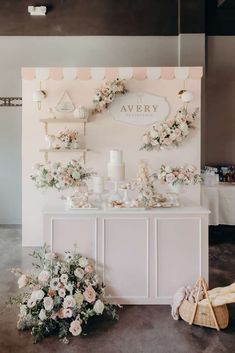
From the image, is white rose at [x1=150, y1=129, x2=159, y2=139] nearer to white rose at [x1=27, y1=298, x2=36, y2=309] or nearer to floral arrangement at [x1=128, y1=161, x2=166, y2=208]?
floral arrangement at [x1=128, y1=161, x2=166, y2=208]

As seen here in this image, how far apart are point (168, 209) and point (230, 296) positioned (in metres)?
0.89

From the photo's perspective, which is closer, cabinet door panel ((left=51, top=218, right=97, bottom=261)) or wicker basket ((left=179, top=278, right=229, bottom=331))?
wicker basket ((left=179, top=278, right=229, bottom=331))

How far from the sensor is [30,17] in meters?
6.27

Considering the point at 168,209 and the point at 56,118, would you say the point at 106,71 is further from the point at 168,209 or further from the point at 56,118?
the point at 168,209

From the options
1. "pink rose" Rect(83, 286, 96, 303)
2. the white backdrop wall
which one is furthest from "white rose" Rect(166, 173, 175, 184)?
the white backdrop wall

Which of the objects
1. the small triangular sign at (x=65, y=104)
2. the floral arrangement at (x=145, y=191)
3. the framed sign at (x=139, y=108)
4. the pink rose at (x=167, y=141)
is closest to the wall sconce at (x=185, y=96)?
the framed sign at (x=139, y=108)

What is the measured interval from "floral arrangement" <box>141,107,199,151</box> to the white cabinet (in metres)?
1.76

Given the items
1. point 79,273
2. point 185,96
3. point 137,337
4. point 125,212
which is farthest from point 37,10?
point 137,337

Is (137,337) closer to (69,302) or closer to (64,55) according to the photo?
(69,302)

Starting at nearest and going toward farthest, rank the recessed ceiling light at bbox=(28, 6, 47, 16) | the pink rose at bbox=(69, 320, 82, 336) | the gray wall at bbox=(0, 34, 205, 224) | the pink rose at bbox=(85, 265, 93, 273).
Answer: the pink rose at bbox=(69, 320, 82, 336)
the pink rose at bbox=(85, 265, 93, 273)
the recessed ceiling light at bbox=(28, 6, 47, 16)
the gray wall at bbox=(0, 34, 205, 224)

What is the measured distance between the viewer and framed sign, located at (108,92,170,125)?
4.77 m

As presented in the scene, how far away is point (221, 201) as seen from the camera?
17.3ft

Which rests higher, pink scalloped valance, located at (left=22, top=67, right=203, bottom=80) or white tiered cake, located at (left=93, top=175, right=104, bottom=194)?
pink scalloped valance, located at (left=22, top=67, right=203, bottom=80)

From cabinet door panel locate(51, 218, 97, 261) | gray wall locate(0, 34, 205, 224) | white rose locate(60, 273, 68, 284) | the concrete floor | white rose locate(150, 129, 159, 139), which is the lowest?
the concrete floor
